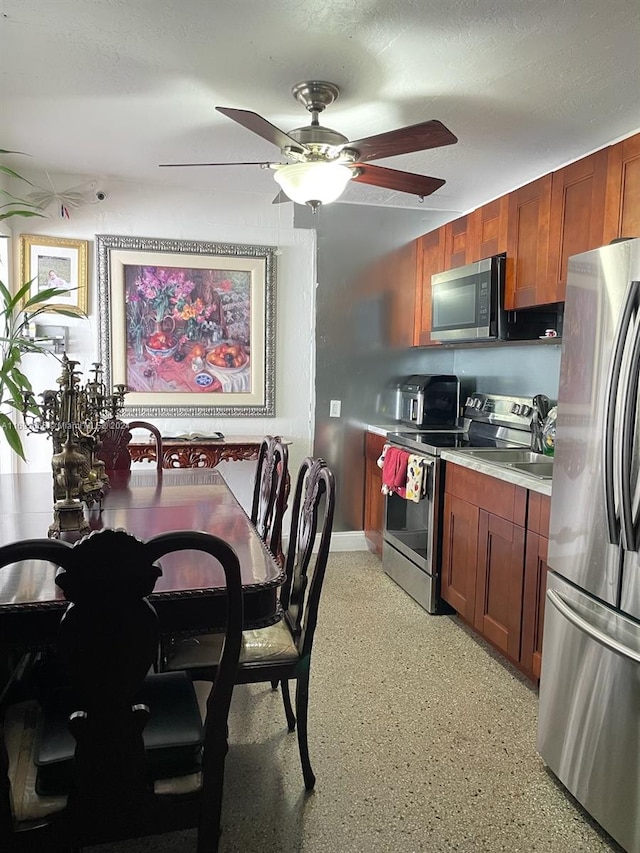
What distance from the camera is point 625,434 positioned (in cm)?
160

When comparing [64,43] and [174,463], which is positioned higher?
[64,43]

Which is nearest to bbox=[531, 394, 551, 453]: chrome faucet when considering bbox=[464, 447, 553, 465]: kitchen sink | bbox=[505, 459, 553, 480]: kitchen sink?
bbox=[464, 447, 553, 465]: kitchen sink

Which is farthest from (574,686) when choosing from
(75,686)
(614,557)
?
(75,686)

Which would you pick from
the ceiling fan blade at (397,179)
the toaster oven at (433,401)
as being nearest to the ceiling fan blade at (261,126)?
the ceiling fan blade at (397,179)

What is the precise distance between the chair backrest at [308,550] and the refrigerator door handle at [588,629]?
0.77 metres

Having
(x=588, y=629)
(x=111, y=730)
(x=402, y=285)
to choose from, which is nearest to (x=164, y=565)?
(x=111, y=730)

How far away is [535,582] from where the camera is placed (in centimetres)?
238

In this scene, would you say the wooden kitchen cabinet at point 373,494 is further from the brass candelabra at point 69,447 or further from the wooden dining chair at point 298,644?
the brass candelabra at point 69,447

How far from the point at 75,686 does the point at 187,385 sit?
293 centimetres

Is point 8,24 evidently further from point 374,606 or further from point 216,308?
point 374,606

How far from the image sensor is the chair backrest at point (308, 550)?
1773mm

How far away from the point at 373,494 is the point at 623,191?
2457 millimetres

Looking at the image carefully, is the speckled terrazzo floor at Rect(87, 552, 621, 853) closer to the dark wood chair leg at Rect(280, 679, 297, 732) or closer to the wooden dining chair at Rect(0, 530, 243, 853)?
the dark wood chair leg at Rect(280, 679, 297, 732)

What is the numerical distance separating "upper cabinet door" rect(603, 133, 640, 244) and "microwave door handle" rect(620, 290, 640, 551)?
900 millimetres
